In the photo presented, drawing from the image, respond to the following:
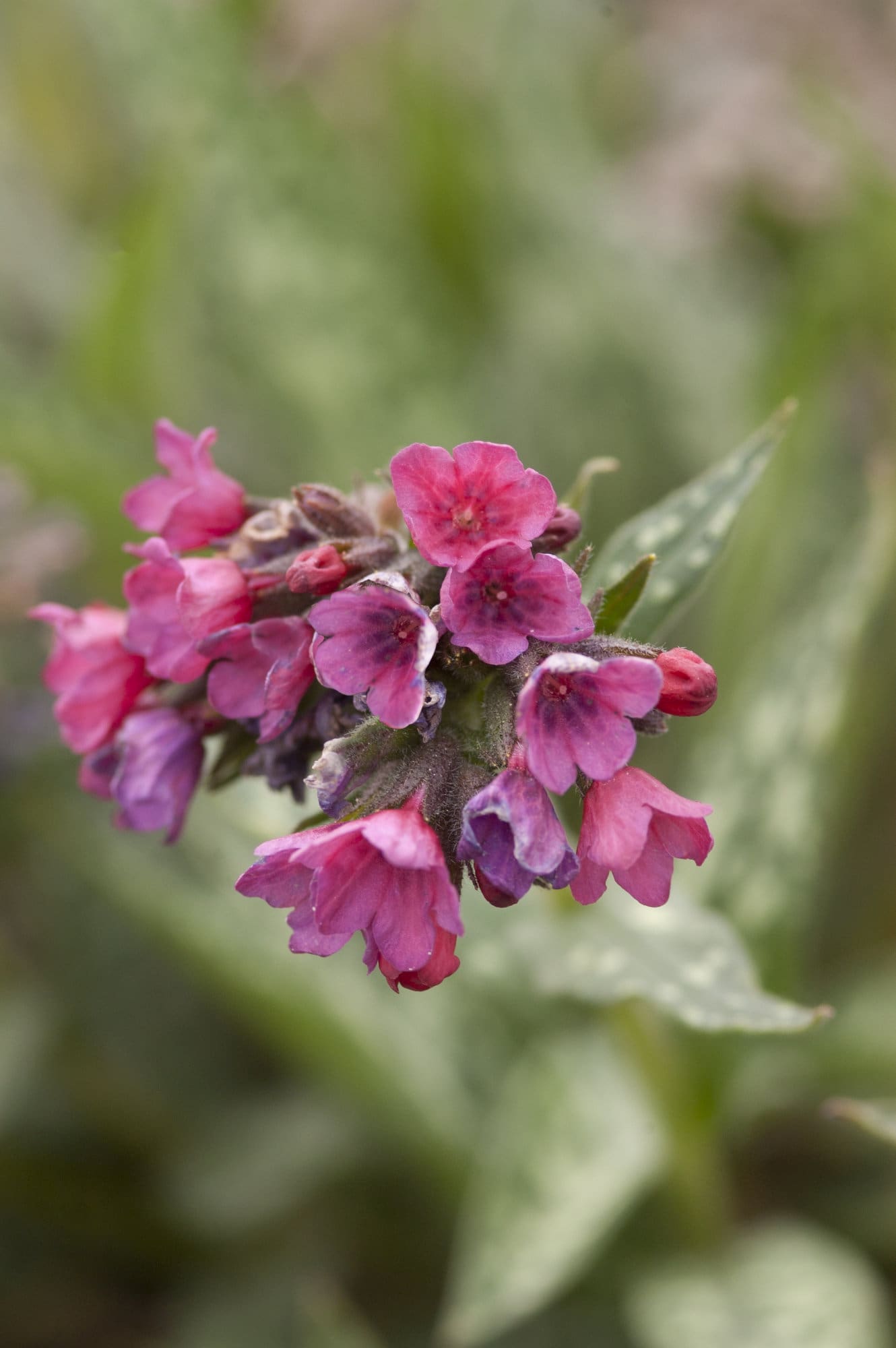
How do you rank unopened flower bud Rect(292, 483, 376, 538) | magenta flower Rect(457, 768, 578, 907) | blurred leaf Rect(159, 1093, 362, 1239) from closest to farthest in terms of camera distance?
magenta flower Rect(457, 768, 578, 907)
unopened flower bud Rect(292, 483, 376, 538)
blurred leaf Rect(159, 1093, 362, 1239)

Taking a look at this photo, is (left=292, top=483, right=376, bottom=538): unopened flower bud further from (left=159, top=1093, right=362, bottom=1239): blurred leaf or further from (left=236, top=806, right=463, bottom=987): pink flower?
(left=159, top=1093, right=362, bottom=1239): blurred leaf

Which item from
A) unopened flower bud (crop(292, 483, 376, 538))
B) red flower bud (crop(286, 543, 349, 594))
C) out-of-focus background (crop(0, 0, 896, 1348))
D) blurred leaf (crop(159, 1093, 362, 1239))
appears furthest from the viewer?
blurred leaf (crop(159, 1093, 362, 1239))

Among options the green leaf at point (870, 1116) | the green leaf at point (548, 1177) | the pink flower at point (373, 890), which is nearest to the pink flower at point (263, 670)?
the pink flower at point (373, 890)

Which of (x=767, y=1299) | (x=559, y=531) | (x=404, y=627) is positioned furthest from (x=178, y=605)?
(x=767, y=1299)

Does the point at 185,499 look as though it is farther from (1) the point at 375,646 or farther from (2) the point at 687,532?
(2) the point at 687,532

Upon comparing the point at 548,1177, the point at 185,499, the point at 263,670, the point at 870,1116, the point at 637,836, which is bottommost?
the point at 548,1177

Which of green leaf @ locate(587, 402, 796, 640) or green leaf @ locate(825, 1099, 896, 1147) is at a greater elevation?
green leaf @ locate(587, 402, 796, 640)

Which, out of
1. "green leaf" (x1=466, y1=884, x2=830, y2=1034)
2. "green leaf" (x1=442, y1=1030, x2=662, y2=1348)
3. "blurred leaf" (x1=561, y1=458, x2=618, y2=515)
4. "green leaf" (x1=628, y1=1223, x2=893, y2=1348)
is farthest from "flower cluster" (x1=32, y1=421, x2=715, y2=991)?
"green leaf" (x1=628, y1=1223, x2=893, y2=1348)
